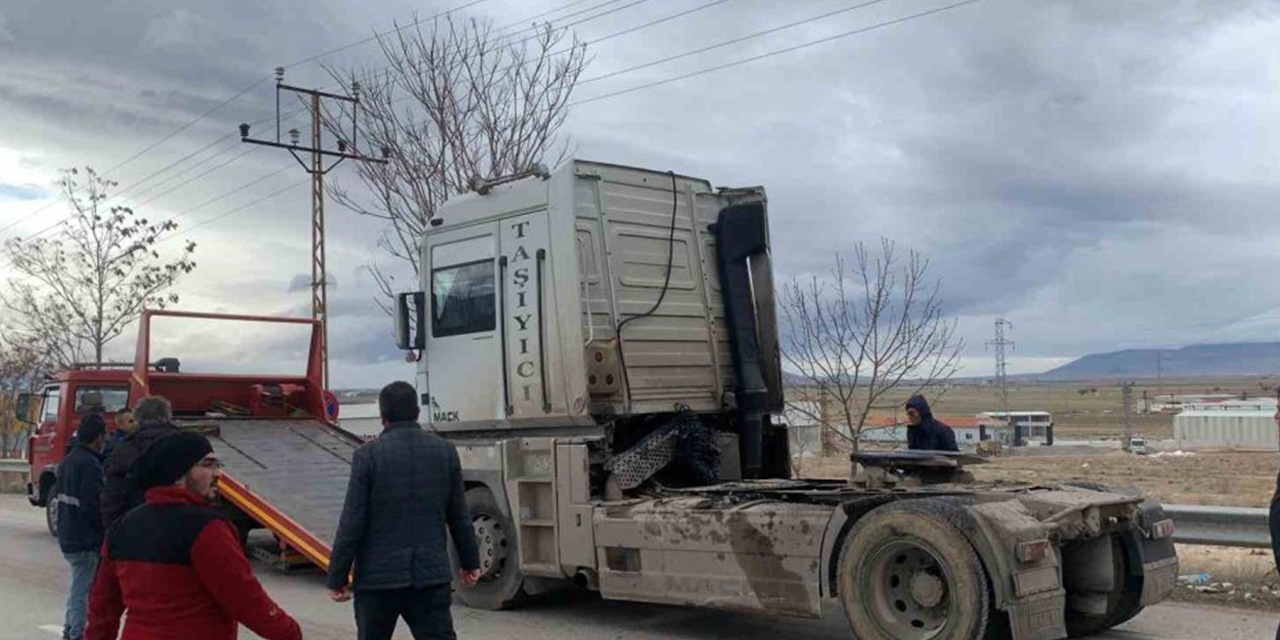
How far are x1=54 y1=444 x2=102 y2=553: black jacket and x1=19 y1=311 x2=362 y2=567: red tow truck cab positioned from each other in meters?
2.37

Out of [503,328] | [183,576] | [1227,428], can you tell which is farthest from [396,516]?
[1227,428]

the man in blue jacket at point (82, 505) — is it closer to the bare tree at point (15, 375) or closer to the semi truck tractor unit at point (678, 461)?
the semi truck tractor unit at point (678, 461)

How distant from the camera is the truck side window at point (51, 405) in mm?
15109

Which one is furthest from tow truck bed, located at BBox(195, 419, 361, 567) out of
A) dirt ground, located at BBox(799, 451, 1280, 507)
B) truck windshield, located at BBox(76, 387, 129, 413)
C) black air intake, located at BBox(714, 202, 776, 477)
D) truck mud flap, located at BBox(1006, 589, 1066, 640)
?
dirt ground, located at BBox(799, 451, 1280, 507)

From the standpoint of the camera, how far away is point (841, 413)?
14.3 meters

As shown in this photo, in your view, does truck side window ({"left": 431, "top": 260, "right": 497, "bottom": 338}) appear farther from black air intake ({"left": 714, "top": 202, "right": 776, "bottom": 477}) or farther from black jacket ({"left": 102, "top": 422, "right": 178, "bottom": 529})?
black jacket ({"left": 102, "top": 422, "right": 178, "bottom": 529})

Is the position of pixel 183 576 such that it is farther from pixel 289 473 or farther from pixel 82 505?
pixel 289 473

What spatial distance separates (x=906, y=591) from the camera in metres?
6.54

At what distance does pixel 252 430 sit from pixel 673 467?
5.82 metres

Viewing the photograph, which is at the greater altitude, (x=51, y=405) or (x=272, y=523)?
(x=51, y=405)

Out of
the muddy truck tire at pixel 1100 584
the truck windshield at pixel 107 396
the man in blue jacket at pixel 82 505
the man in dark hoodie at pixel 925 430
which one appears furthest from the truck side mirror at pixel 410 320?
the truck windshield at pixel 107 396

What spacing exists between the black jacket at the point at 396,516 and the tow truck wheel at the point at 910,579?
8.35 ft

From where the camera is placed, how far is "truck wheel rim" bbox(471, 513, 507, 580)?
879 centimetres

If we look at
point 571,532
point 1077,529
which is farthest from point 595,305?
point 1077,529
